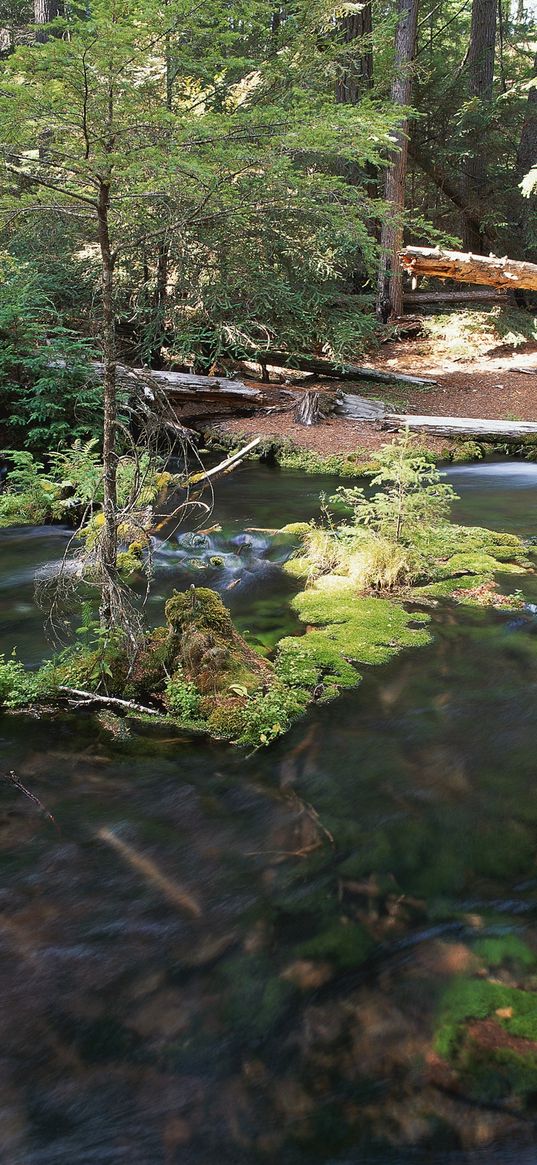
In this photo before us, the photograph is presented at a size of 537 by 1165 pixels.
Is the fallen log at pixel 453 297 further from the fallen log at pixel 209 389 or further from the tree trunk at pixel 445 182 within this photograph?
the fallen log at pixel 209 389

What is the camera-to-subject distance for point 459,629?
6.42m

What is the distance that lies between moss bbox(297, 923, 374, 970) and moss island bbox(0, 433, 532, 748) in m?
1.51

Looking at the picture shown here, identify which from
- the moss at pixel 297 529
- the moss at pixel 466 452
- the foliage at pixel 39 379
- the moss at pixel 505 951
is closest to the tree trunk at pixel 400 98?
the moss at pixel 466 452

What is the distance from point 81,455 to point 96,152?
6481 millimetres

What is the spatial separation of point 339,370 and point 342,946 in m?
13.7

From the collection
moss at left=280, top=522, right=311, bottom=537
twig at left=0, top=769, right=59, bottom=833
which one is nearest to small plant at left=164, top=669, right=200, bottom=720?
twig at left=0, top=769, right=59, bottom=833

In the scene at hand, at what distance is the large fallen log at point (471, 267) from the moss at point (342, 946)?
52.4ft

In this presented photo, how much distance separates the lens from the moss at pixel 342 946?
3344mm

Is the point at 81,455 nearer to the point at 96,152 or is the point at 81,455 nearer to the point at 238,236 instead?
the point at 238,236

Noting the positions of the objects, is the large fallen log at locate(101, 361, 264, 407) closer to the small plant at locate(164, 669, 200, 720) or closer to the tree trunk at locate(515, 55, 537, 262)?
the small plant at locate(164, 669, 200, 720)

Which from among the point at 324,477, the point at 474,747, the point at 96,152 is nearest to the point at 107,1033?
the point at 474,747

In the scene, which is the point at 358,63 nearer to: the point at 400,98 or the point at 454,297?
the point at 400,98

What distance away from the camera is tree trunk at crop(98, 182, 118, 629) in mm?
4254

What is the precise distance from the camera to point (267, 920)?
3584 millimetres
